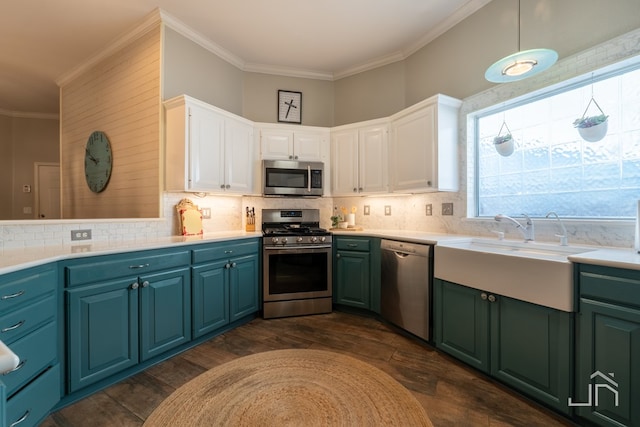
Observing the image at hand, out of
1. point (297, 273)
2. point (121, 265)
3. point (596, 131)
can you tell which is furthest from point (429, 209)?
point (121, 265)

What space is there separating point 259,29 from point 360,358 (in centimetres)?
338

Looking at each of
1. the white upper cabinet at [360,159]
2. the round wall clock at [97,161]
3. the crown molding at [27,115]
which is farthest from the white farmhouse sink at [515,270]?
the crown molding at [27,115]

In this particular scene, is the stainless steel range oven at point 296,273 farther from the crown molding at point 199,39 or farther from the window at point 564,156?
the crown molding at point 199,39

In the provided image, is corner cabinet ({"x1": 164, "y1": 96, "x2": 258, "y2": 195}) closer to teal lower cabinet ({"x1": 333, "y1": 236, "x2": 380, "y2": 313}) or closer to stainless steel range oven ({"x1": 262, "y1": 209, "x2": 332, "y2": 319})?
stainless steel range oven ({"x1": 262, "y1": 209, "x2": 332, "y2": 319})

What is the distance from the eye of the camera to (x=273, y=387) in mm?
1836

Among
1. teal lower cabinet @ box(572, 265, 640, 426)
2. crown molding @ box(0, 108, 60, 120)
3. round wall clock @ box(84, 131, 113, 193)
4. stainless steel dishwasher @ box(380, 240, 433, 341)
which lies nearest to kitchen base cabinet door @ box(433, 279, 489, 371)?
stainless steel dishwasher @ box(380, 240, 433, 341)

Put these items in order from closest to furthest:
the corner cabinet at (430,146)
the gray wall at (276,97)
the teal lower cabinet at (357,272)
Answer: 1. the corner cabinet at (430,146)
2. the teal lower cabinet at (357,272)
3. the gray wall at (276,97)

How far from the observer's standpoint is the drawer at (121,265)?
5.61 feet

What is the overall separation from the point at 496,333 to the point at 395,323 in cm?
100

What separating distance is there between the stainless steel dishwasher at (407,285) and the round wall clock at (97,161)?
3.33 m

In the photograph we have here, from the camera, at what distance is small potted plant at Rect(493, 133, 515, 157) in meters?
2.34

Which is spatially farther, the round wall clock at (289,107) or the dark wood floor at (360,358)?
the round wall clock at (289,107)

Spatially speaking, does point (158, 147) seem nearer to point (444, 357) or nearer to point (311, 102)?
point (311, 102)

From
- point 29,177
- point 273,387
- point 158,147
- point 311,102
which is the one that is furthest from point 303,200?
point 29,177
